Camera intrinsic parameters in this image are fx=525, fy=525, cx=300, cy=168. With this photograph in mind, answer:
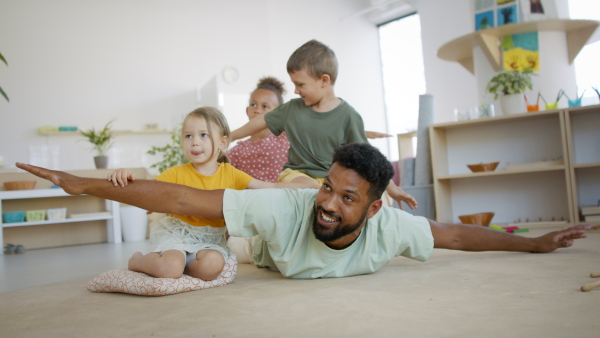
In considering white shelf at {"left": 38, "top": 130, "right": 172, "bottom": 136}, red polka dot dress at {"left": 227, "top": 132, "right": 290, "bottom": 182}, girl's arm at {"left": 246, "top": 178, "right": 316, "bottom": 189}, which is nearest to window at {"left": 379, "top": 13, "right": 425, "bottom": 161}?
white shelf at {"left": 38, "top": 130, "right": 172, "bottom": 136}

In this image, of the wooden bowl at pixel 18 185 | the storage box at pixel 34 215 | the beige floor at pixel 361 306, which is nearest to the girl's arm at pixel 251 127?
the beige floor at pixel 361 306

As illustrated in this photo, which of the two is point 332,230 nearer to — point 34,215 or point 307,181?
point 307,181

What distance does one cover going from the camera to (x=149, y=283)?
5.65 ft

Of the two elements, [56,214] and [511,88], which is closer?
[511,88]

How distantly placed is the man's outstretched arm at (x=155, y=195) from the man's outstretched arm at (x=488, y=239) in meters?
0.88

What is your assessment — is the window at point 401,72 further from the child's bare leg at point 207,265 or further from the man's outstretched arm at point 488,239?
the child's bare leg at point 207,265

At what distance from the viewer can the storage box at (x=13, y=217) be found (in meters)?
5.23

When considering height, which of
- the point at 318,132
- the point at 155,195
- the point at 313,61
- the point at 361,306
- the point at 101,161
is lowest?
the point at 361,306

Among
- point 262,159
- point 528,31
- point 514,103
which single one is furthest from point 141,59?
point 514,103

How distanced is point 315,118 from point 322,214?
0.94m

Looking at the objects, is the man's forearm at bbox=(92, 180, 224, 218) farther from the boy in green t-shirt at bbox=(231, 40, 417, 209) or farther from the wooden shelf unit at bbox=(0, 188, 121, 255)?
the wooden shelf unit at bbox=(0, 188, 121, 255)

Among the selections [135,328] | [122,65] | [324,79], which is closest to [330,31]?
[122,65]

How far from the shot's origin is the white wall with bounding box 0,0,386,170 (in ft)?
23.4

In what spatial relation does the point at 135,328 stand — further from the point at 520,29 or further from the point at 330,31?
the point at 330,31
